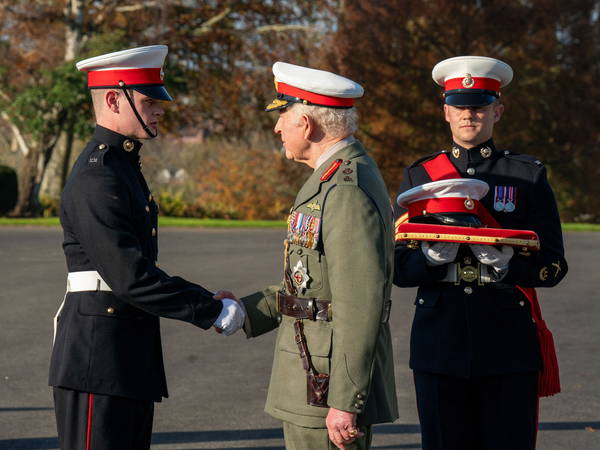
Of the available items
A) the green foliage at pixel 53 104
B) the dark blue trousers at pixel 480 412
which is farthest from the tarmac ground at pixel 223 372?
the green foliage at pixel 53 104

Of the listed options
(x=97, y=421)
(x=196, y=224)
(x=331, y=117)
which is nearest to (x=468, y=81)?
(x=331, y=117)

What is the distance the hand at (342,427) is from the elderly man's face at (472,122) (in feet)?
4.97

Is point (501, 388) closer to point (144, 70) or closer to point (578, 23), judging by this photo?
point (144, 70)

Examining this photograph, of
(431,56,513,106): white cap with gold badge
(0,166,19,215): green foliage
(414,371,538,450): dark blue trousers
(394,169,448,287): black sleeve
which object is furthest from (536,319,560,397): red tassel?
(0,166,19,215): green foliage

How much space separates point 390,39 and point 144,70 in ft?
90.6

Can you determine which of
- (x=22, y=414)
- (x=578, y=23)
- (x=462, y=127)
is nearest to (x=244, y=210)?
(x=578, y=23)

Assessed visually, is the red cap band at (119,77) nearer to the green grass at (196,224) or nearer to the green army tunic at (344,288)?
the green army tunic at (344,288)

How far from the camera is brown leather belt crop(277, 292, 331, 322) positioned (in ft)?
11.6

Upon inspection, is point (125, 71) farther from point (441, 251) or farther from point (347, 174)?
point (441, 251)

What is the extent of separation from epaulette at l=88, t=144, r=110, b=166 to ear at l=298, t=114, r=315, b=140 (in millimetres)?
826

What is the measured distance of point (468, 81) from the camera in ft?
14.2

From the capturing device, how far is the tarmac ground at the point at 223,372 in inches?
239

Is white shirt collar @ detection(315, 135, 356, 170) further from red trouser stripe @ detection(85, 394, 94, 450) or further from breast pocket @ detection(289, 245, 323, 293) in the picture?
red trouser stripe @ detection(85, 394, 94, 450)

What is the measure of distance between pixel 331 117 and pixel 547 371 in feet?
4.74
